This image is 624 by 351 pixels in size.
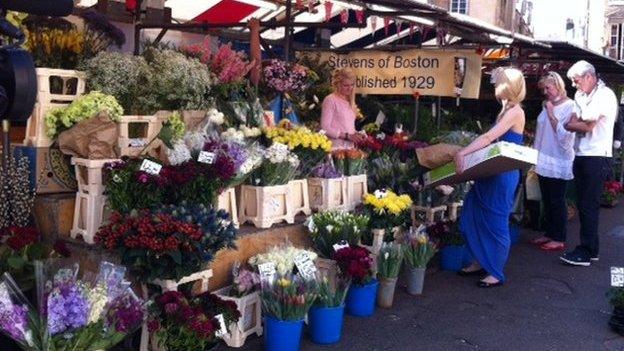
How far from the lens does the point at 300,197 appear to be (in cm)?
548

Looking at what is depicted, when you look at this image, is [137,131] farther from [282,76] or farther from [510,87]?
[510,87]

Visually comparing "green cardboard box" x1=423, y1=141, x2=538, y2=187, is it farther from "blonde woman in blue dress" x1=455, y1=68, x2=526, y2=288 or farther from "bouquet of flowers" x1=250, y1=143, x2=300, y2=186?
"bouquet of flowers" x1=250, y1=143, x2=300, y2=186

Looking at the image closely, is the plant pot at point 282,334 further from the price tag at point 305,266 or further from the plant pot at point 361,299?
the plant pot at point 361,299

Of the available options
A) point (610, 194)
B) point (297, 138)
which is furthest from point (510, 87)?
point (610, 194)

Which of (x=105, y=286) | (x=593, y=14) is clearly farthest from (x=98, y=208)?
(x=593, y=14)

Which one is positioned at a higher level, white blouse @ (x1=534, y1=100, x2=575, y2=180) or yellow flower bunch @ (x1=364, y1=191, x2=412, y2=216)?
white blouse @ (x1=534, y1=100, x2=575, y2=180)

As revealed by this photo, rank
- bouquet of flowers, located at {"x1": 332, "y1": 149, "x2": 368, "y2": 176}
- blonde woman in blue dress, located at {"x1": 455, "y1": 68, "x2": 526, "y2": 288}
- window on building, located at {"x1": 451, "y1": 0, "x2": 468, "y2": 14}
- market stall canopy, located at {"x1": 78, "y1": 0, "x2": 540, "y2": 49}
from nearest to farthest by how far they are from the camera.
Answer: blonde woman in blue dress, located at {"x1": 455, "y1": 68, "x2": 526, "y2": 288}
bouquet of flowers, located at {"x1": 332, "y1": 149, "x2": 368, "y2": 176}
market stall canopy, located at {"x1": 78, "y1": 0, "x2": 540, "y2": 49}
window on building, located at {"x1": 451, "y1": 0, "x2": 468, "y2": 14}

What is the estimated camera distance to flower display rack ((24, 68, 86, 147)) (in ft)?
13.8

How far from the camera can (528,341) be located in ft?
15.4

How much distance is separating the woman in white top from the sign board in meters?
0.83

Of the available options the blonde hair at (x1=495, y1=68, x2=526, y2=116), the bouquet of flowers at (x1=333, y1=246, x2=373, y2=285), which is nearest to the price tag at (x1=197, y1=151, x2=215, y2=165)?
the bouquet of flowers at (x1=333, y1=246, x2=373, y2=285)

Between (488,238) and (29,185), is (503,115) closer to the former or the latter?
(488,238)

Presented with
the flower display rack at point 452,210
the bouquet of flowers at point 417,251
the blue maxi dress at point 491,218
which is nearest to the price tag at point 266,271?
the bouquet of flowers at point 417,251

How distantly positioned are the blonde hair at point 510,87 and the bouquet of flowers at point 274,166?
6.13 ft
